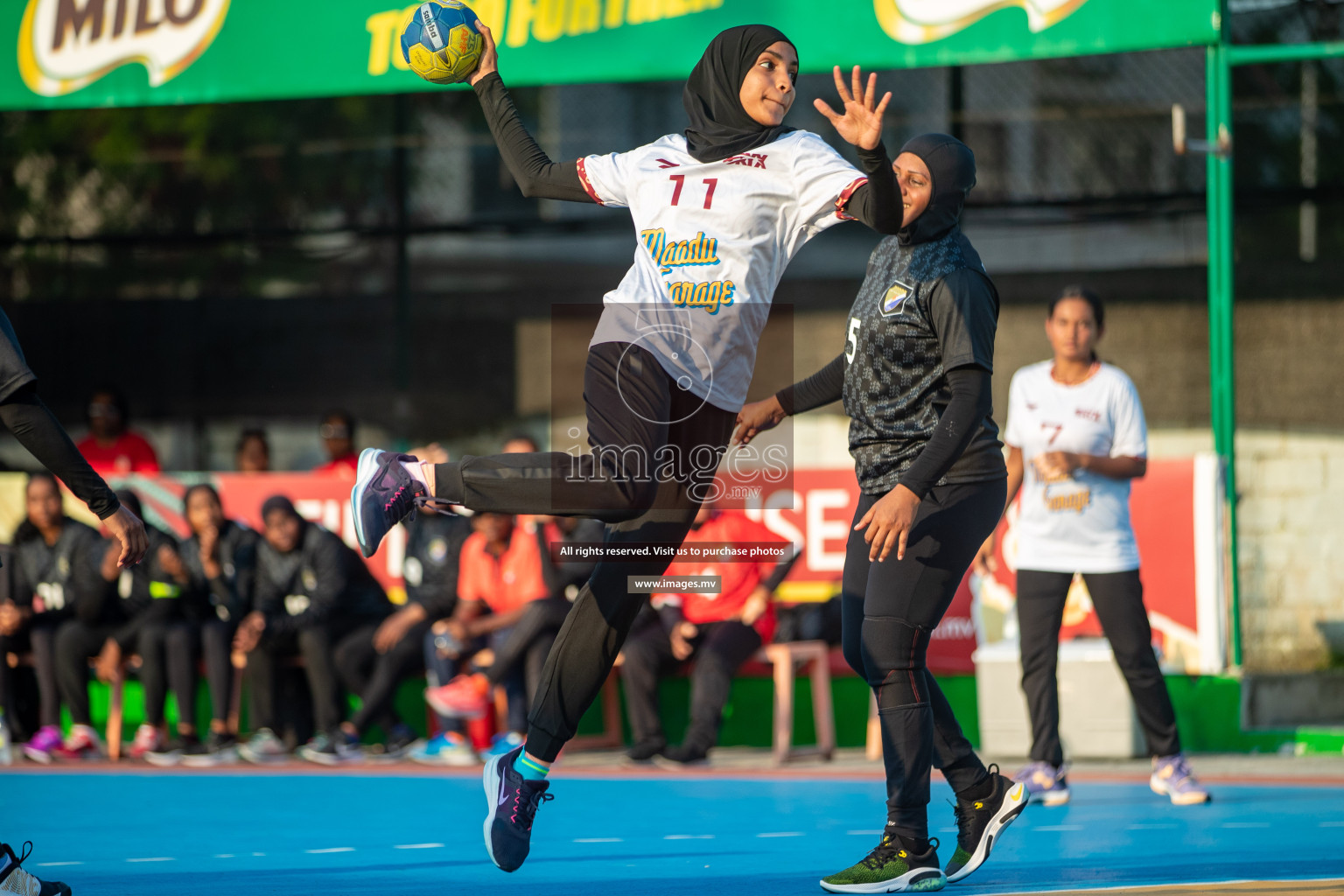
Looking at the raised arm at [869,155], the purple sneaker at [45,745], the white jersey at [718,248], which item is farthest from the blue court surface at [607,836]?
the raised arm at [869,155]

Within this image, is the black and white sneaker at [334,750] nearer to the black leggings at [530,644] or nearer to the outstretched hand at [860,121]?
the black leggings at [530,644]

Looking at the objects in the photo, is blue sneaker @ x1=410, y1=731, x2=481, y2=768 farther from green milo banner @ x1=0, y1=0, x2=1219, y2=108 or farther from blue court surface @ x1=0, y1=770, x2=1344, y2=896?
green milo banner @ x1=0, y1=0, x2=1219, y2=108

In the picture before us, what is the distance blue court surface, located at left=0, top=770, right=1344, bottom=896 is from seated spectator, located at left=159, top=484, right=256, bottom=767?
109 cm

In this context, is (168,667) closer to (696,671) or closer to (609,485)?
(696,671)

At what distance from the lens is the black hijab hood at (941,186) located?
439 centimetres

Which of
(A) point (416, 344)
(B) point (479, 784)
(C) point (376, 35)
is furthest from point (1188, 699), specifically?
(A) point (416, 344)

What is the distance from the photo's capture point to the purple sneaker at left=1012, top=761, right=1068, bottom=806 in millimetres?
6137

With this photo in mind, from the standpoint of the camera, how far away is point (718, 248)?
412 cm

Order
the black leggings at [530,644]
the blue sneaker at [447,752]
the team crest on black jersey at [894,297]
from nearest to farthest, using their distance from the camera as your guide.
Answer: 1. the team crest on black jersey at [894,297]
2. the blue sneaker at [447,752]
3. the black leggings at [530,644]

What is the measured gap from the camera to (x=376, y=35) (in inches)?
337

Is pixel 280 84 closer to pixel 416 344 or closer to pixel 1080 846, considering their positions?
pixel 416 344

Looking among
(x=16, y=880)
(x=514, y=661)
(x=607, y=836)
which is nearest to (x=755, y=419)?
(x=607, y=836)

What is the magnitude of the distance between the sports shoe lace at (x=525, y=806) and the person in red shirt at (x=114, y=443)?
22.2 ft

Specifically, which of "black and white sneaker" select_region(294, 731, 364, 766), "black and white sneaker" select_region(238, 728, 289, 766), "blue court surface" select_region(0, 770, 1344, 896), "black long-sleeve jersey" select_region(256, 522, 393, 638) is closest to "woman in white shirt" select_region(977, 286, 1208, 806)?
"blue court surface" select_region(0, 770, 1344, 896)
